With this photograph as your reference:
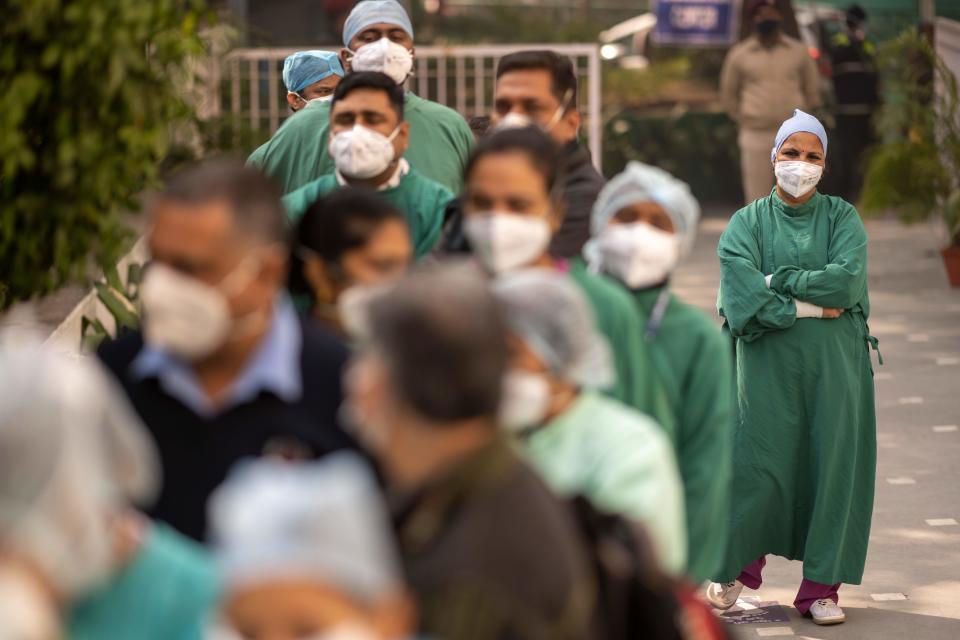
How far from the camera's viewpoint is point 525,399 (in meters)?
3.18

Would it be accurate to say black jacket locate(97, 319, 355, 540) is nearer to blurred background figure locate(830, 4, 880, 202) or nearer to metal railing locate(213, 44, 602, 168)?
metal railing locate(213, 44, 602, 168)

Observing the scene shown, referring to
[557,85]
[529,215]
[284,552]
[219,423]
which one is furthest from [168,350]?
[557,85]

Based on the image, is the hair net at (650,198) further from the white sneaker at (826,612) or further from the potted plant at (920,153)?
the potted plant at (920,153)

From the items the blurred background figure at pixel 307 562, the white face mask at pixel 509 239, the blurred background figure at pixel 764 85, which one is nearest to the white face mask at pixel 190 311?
the white face mask at pixel 509 239

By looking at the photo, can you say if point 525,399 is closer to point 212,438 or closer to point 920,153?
point 212,438

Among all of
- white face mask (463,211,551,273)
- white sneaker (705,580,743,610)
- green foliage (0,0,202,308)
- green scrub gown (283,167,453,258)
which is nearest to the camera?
white face mask (463,211,551,273)

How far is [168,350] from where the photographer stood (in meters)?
3.40

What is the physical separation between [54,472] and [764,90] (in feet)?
41.3

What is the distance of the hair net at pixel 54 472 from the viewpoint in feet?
7.32

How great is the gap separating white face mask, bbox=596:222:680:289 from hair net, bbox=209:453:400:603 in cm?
211

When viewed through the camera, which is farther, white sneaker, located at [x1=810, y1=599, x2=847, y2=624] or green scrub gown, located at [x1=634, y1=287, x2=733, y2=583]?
white sneaker, located at [x1=810, y1=599, x2=847, y2=624]

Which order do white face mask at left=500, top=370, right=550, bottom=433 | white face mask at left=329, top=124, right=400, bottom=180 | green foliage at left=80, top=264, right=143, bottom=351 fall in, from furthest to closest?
green foliage at left=80, top=264, right=143, bottom=351 < white face mask at left=329, top=124, right=400, bottom=180 < white face mask at left=500, top=370, right=550, bottom=433

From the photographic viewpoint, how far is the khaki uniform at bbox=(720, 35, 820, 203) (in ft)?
47.4

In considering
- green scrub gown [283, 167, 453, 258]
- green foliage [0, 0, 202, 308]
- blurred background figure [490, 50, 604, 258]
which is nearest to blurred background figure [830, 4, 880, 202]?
blurred background figure [490, 50, 604, 258]
